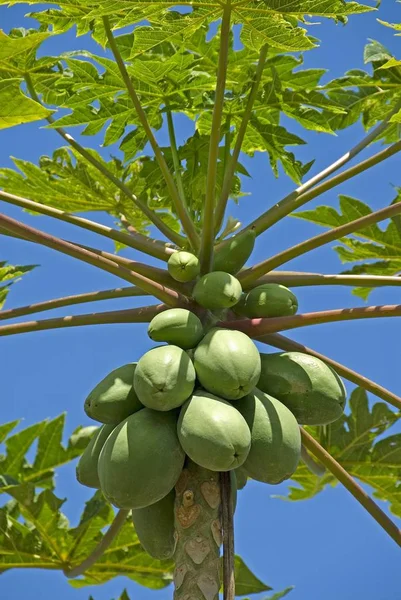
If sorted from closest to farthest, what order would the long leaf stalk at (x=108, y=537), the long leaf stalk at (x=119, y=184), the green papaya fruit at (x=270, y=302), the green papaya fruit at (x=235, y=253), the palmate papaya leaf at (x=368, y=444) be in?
1. the green papaya fruit at (x=270, y=302)
2. the green papaya fruit at (x=235, y=253)
3. the long leaf stalk at (x=108, y=537)
4. the long leaf stalk at (x=119, y=184)
5. the palmate papaya leaf at (x=368, y=444)

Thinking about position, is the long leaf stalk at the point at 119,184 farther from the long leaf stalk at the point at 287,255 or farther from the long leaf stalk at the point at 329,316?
the long leaf stalk at the point at 329,316

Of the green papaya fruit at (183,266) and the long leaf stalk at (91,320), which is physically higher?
the green papaya fruit at (183,266)

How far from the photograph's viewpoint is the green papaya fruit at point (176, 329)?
96.5 inches

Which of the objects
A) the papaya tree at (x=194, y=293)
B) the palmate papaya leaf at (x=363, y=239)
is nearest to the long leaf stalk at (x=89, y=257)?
the papaya tree at (x=194, y=293)

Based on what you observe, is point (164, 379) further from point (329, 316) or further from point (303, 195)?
point (303, 195)

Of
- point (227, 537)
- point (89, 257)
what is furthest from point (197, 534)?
point (89, 257)

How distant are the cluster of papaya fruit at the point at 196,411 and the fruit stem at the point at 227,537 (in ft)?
0.28

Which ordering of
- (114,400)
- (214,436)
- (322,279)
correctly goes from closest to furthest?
(214,436) → (114,400) → (322,279)

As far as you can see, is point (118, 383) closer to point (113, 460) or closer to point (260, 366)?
point (113, 460)

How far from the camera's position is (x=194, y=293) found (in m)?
2.69

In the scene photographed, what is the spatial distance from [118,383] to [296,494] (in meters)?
1.96

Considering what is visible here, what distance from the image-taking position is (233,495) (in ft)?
8.11

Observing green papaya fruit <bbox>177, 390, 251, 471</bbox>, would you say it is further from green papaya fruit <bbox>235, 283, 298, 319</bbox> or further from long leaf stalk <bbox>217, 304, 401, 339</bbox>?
green papaya fruit <bbox>235, 283, 298, 319</bbox>

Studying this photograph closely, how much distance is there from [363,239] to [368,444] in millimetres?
1037
